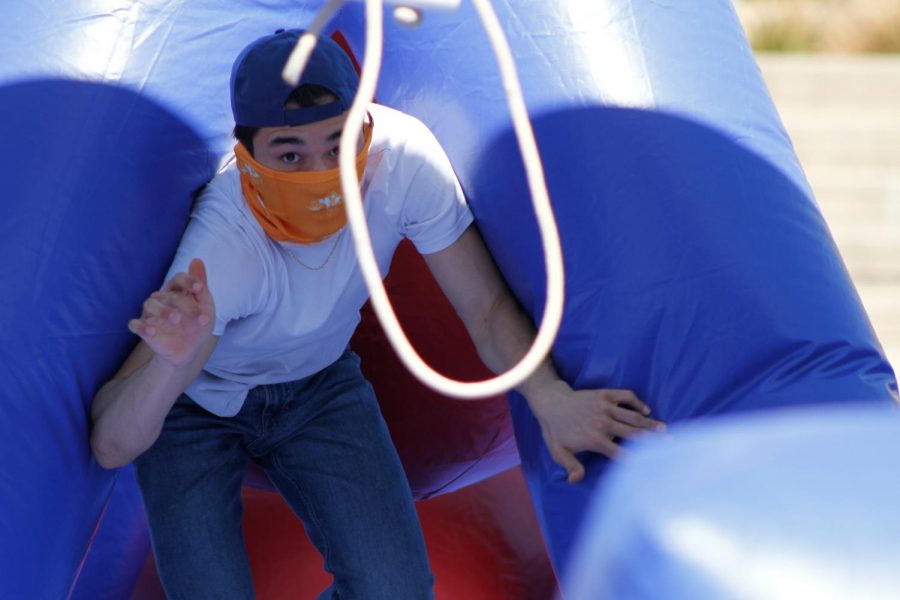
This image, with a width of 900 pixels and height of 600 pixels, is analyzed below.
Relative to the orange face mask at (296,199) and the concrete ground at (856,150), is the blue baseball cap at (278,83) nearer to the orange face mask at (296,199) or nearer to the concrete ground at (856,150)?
the orange face mask at (296,199)

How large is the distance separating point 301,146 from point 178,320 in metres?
0.26

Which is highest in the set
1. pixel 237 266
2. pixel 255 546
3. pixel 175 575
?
pixel 237 266

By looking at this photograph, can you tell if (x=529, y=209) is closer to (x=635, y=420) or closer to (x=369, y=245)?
(x=635, y=420)

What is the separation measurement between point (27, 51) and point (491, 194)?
64 centimetres

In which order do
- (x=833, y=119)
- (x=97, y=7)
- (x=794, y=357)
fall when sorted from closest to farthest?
(x=794, y=357) → (x=97, y=7) → (x=833, y=119)

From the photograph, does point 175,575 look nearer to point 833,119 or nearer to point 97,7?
point 97,7

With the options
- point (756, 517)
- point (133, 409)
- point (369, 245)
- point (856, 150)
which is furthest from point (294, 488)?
point (856, 150)

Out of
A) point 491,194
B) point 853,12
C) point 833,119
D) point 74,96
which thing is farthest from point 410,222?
point 853,12

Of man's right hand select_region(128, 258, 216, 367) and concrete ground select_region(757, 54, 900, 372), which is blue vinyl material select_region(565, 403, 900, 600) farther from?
concrete ground select_region(757, 54, 900, 372)

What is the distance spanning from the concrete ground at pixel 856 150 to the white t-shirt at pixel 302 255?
110 inches

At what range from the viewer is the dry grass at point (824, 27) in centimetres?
511

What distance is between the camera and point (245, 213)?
1.57 meters

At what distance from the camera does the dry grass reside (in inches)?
201

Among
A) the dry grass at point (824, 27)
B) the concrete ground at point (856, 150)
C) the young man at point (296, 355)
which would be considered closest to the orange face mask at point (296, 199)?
the young man at point (296, 355)
